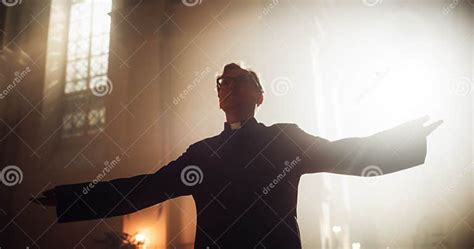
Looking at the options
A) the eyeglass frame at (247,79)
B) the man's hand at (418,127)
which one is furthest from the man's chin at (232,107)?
the man's hand at (418,127)

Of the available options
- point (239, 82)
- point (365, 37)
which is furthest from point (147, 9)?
point (239, 82)

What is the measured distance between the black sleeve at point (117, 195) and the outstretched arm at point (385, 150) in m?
0.69

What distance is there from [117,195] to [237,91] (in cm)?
73

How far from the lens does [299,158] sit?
198 cm

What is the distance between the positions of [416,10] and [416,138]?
296 inches

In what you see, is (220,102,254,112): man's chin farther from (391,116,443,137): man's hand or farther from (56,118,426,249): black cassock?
(391,116,443,137): man's hand

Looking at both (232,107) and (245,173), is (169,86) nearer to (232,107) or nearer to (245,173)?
(232,107)

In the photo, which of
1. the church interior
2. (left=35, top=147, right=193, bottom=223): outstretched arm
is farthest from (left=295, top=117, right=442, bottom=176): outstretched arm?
the church interior

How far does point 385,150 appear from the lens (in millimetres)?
1802

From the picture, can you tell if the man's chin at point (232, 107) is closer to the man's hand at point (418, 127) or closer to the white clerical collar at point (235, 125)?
the white clerical collar at point (235, 125)

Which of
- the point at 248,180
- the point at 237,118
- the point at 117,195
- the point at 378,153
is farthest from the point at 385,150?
the point at 117,195

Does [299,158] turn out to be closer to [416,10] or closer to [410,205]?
[416,10]

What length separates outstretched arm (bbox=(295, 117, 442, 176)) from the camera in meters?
1.79

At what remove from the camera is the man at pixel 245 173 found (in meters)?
1.82
